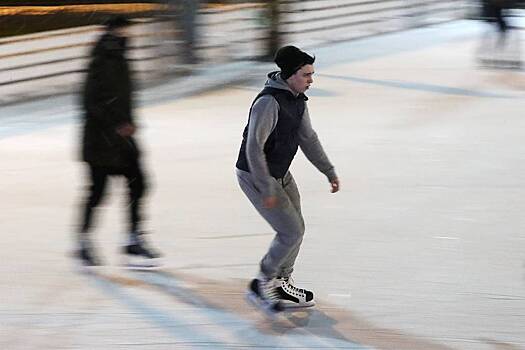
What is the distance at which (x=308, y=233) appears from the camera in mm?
6102

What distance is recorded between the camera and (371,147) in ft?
27.3

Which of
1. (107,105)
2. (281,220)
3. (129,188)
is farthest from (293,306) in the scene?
(107,105)

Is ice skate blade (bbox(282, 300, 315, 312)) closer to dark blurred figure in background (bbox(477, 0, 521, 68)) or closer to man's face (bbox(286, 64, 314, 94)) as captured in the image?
man's face (bbox(286, 64, 314, 94))

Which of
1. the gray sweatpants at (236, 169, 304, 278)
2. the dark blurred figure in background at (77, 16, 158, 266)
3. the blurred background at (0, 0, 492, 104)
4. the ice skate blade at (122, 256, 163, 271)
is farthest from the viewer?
the blurred background at (0, 0, 492, 104)

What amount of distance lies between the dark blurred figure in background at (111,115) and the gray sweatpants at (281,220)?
2.62 feet

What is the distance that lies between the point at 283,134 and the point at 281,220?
1.29ft

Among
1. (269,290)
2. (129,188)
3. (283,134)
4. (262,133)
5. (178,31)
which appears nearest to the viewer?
(262,133)

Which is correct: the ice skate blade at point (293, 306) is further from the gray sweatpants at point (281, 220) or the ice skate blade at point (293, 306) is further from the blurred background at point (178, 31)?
the blurred background at point (178, 31)

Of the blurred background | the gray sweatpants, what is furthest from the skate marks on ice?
the blurred background

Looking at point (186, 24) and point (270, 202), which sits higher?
point (270, 202)

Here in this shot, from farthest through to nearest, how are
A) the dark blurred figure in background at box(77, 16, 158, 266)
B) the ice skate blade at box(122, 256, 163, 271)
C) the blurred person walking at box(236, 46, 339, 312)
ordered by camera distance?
the ice skate blade at box(122, 256, 163, 271), the dark blurred figure in background at box(77, 16, 158, 266), the blurred person walking at box(236, 46, 339, 312)

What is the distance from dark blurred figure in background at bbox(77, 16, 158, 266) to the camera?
205 inches

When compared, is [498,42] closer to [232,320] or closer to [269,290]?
[269,290]

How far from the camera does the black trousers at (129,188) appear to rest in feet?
17.6
